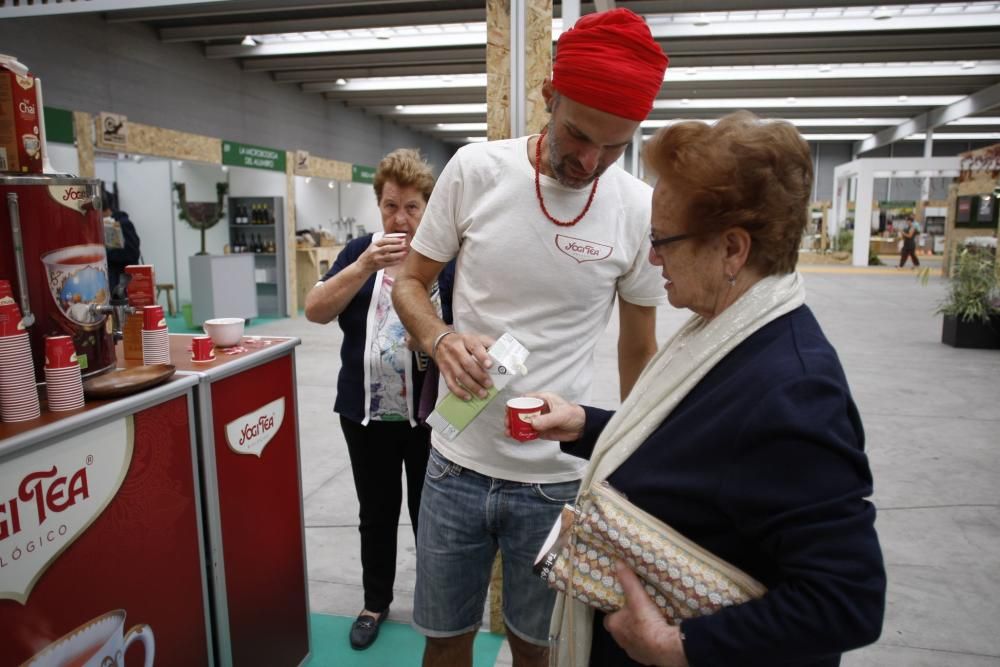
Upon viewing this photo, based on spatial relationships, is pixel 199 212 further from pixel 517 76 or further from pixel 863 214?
pixel 863 214

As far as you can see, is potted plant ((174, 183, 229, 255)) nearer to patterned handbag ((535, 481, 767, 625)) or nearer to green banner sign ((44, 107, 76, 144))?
green banner sign ((44, 107, 76, 144))

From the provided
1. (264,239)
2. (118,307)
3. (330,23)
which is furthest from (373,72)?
(118,307)

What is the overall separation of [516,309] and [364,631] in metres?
1.70

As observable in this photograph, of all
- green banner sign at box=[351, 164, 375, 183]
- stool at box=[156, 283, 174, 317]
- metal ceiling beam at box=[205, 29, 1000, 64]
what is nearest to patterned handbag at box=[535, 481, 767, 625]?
metal ceiling beam at box=[205, 29, 1000, 64]

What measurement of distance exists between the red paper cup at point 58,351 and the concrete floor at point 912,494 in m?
1.84

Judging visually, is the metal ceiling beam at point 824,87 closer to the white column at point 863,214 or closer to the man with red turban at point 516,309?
the white column at point 863,214

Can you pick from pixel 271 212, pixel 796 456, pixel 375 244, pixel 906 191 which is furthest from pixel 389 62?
pixel 906 191

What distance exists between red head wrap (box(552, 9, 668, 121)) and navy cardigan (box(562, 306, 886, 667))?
1.92ft

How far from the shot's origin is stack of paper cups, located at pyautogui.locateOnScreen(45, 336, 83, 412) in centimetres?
145

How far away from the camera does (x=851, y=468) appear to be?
0.88 m

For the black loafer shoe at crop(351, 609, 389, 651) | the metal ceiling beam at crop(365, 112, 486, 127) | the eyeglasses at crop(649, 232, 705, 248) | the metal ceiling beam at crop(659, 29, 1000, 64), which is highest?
the metal ceiling beam at crop(365, 112, 486, 127)

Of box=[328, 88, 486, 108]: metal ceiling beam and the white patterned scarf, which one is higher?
box=[328, 88, 486, 108]: metal ceiling beam

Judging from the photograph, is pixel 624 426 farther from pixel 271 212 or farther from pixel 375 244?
pixel 271 212

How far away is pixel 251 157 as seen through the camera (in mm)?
10164
